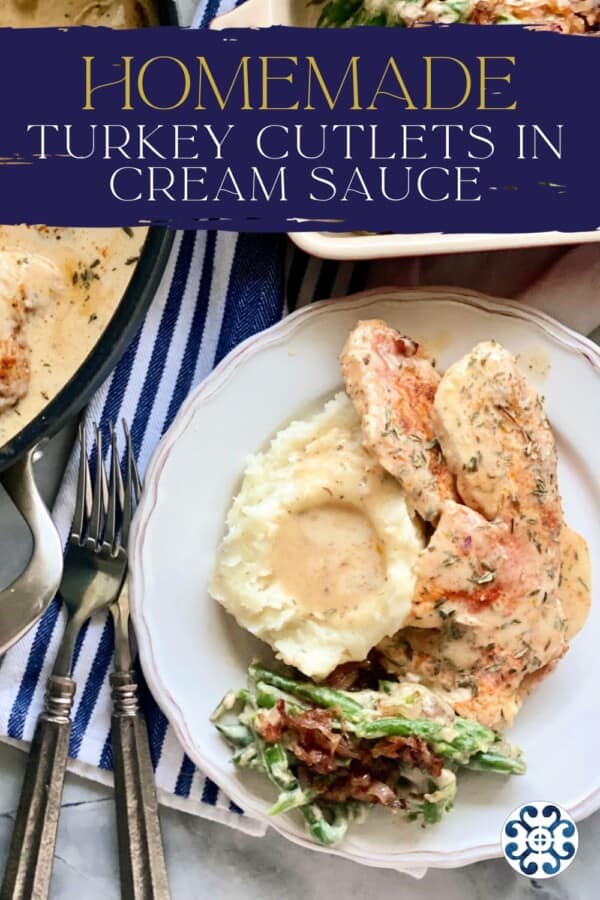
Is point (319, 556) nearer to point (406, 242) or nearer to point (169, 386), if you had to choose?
point (169, 386)

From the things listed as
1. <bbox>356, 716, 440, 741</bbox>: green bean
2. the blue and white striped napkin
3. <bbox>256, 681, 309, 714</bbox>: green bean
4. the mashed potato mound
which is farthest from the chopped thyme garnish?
the blue and white striped napkin

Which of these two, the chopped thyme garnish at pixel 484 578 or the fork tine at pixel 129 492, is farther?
the fork tine at pixel 129 492

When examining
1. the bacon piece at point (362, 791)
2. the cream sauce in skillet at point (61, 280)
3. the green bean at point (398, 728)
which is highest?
the cream sauce in skillet at point (61, 280)

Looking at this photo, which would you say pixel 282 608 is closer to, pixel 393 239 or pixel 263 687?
pixel 263 687

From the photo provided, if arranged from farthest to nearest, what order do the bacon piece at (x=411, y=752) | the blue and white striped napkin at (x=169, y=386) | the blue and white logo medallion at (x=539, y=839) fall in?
the blue and white striped napkin at (x=169, y=386)
the blue and white logo medallion at (x=539, y=839)
the bacon piece at (x=411, y=752)

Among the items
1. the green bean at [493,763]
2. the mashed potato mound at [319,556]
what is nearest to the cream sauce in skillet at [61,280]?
the mashed potato mound at [319,556]

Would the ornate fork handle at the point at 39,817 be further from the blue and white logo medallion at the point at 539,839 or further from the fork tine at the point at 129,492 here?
the blue and white logo medallion at the point at 539,839

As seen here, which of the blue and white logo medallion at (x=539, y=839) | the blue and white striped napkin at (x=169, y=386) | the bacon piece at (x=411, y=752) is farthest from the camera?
the blue and white striped napkin at (x=169, y=386)

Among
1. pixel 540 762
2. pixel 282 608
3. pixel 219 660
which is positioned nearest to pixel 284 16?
pixel 282 608
